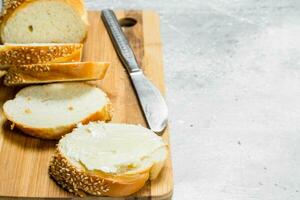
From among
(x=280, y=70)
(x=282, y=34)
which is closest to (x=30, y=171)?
(x=280, y=70)

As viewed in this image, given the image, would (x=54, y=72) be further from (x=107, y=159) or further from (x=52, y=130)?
(x=107, y=159)

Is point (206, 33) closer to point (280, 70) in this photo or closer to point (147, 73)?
point (280, 70)

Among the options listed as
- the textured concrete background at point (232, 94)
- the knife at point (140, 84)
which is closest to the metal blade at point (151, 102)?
the knife at point (140, 84)

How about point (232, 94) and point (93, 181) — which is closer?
point (93, 181)

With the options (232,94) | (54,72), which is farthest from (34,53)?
(232,94)

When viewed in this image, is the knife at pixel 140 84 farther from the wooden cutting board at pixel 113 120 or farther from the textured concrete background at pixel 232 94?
the textured concrete background at pixel 232 94

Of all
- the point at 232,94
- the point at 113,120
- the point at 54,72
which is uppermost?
the point at 54,72

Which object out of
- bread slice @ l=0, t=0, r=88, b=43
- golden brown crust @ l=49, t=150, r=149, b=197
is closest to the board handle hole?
Result: bread slice @ l=0, t=0, r=88, b=43
